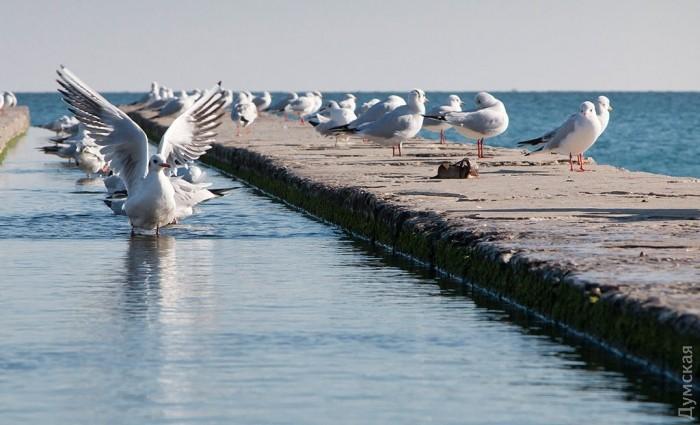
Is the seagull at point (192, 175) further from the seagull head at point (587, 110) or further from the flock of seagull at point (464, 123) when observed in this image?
the seagull head at point (587, 110)

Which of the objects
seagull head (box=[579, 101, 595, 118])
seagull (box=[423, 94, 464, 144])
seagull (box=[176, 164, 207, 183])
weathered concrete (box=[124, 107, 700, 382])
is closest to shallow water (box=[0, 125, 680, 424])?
weathered concrete (box=[124, 107, 700, 382])

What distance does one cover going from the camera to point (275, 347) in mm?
8891

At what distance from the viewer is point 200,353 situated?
28.7 ft

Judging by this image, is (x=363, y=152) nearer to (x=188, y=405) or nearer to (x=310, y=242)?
(x=310, y=242)

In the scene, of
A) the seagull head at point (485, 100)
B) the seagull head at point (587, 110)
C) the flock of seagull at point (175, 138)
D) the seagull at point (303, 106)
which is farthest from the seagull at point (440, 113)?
the seagull at point (303, 106)

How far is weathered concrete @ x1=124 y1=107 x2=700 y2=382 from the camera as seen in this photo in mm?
8570

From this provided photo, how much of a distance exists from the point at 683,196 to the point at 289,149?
1283cm

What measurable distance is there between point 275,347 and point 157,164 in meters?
6.67

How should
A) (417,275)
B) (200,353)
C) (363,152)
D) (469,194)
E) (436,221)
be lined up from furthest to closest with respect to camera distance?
1. (363,152)
2. (469,194)
3. (436,221)
4. (417,275)
5. (200,353)

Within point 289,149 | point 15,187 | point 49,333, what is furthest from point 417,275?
point 289,149

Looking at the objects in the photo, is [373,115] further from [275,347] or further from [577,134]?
[275,347]

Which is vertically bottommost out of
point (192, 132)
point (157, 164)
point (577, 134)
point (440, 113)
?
point (157, 164)

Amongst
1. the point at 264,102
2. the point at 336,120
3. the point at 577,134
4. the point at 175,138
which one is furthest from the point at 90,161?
the point at 264,102

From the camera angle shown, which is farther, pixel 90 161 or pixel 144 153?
pixel 90 161
